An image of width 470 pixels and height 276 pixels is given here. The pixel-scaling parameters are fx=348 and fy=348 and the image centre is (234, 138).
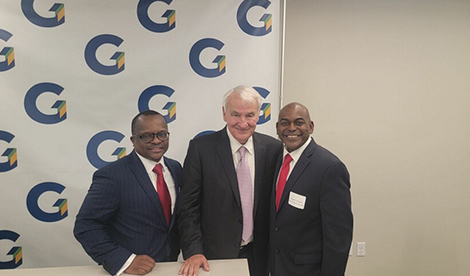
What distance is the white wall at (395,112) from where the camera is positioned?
2.96 m

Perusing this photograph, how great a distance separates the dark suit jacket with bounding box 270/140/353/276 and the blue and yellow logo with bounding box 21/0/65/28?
1969 millimetres

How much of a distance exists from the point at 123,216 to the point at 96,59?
1302 millimetres

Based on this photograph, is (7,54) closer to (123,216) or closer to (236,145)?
(123,216)

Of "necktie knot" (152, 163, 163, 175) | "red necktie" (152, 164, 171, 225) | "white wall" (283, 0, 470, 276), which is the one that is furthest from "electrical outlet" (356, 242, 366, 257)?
"necktie knot" (152, 163, 163, 175)

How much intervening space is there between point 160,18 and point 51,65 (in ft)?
2.82

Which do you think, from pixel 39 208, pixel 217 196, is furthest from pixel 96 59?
pixel 217 196

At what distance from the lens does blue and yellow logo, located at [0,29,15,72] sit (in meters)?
2.47

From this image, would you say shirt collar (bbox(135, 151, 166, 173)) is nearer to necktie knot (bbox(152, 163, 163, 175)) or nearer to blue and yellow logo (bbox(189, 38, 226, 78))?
necktie knot (bbox(152, 163, 163, 175))

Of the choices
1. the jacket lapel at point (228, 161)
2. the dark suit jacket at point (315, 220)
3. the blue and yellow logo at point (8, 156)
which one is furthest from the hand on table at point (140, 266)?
the blue and yellow logo at point (8, 156)

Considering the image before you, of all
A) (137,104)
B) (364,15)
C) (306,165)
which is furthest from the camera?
(364,15)

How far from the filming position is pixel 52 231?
8.75ft

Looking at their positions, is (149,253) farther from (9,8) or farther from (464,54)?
(464,54)

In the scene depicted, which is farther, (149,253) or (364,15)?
(364,15)

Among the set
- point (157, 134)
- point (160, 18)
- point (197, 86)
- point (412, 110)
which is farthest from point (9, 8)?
point (412, 110)
